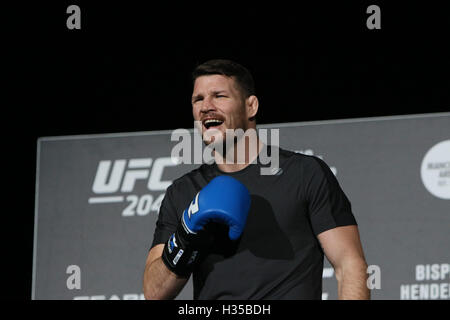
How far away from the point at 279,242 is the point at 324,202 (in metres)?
0.17

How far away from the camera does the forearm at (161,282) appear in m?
2.20

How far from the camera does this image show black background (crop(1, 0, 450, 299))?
371 centimetres

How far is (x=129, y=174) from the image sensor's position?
13.6 ft

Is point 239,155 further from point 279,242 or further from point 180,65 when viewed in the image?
point 180,65

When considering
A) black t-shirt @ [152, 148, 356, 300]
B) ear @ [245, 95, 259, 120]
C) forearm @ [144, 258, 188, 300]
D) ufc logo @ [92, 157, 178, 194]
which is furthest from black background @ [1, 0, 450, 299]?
forearm @ [144, 258, 188, 300]

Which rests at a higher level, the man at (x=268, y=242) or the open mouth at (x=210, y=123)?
the open mouth at (x=210, y=123)

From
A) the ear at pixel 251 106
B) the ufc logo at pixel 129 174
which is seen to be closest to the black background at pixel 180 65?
the ufc logo at pixel 129 174

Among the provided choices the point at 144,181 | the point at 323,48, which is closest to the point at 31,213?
the point at 144,181

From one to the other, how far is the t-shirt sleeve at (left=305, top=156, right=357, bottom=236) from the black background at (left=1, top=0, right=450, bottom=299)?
1514 mm

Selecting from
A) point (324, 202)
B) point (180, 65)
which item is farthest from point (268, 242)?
point (180, 65)

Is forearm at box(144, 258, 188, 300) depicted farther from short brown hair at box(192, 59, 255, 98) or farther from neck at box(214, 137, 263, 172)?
short brown hair at box(192, 59, 255, 98)

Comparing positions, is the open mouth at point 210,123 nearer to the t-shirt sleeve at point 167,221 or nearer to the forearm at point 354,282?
the t-shirt sleeve at point 167,221

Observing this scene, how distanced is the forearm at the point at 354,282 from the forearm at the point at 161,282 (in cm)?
44
